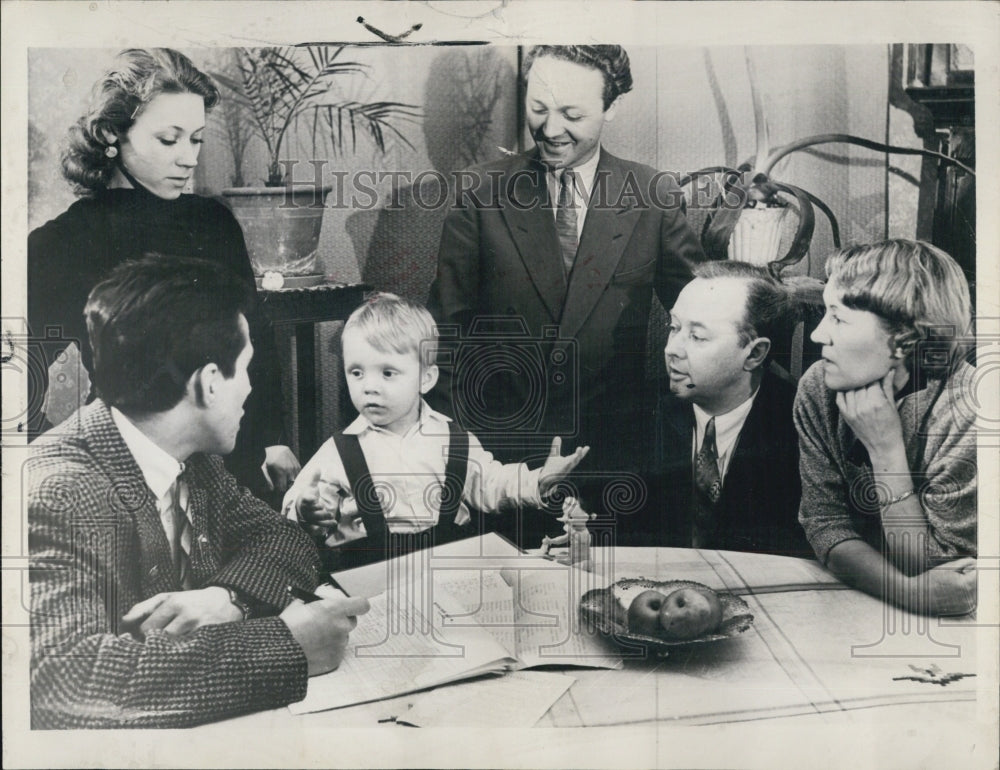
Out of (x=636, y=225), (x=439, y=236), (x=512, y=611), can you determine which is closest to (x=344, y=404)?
(x=439, y=236)

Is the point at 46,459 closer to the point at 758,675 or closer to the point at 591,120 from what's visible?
the point at 591,120

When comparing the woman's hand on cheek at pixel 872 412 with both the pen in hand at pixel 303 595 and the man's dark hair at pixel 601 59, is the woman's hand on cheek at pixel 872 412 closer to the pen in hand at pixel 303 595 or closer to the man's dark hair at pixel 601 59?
the man's dark hair at pixel 601 59

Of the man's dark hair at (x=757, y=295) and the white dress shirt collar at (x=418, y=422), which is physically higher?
the man's dark hair at (x=757, y=295)

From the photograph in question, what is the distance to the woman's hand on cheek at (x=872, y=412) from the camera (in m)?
3.33

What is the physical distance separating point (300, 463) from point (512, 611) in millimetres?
722

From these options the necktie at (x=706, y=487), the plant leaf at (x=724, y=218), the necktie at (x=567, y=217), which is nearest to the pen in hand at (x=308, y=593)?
the necktie at (x=706, y=487)

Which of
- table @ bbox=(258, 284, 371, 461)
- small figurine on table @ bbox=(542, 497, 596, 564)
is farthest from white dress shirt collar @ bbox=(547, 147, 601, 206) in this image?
small figurine on table @ bbox=(542, 497, 596, 564)

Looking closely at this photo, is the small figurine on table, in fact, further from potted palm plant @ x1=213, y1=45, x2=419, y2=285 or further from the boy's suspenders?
potted palm plant @ x1=213, y1=45, x2=419, y2=285

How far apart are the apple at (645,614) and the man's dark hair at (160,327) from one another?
1298mm

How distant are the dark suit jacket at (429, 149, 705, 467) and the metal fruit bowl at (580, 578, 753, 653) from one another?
0.41m

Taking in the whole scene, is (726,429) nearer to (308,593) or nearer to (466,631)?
(466,631)

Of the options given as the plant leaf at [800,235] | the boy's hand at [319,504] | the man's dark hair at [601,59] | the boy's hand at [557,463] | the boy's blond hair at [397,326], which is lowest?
the boy's hand at [319,504]

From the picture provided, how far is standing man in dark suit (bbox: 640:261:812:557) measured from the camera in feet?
10.9

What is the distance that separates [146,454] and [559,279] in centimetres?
124
